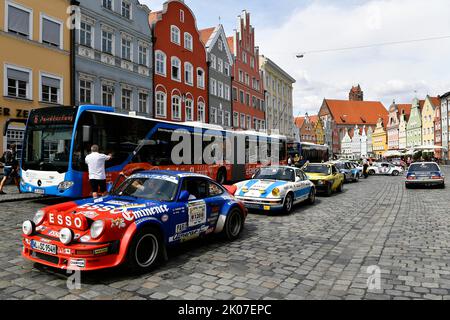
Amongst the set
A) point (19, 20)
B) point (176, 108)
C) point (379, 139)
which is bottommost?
point (176, 108)

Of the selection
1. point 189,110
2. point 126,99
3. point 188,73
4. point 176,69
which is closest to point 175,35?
point 176,69

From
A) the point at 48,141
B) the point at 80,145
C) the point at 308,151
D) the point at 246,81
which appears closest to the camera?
the point at 80,145

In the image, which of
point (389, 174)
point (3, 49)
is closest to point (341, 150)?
point (389, 174)

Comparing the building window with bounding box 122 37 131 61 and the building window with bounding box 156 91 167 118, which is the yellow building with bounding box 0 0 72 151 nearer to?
the building window with bounding box 122 37 131 61

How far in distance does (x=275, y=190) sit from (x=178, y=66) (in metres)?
24.3

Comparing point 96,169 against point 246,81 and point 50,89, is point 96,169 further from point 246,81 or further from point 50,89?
point 246,81

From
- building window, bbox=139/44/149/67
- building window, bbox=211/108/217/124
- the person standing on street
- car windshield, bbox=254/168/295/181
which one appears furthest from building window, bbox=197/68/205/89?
car windshield, bbox=254/168/295/181

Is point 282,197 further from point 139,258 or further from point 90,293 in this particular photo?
point 90,293

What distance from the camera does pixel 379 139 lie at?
116062 mm

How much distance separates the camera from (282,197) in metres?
10.2

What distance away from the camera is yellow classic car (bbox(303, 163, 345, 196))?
602 inches

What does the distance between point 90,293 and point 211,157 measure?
13.7 metres

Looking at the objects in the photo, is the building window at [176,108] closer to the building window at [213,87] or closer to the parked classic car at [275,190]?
the building window at [213,87]

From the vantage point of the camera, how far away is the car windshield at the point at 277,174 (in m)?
11.6
